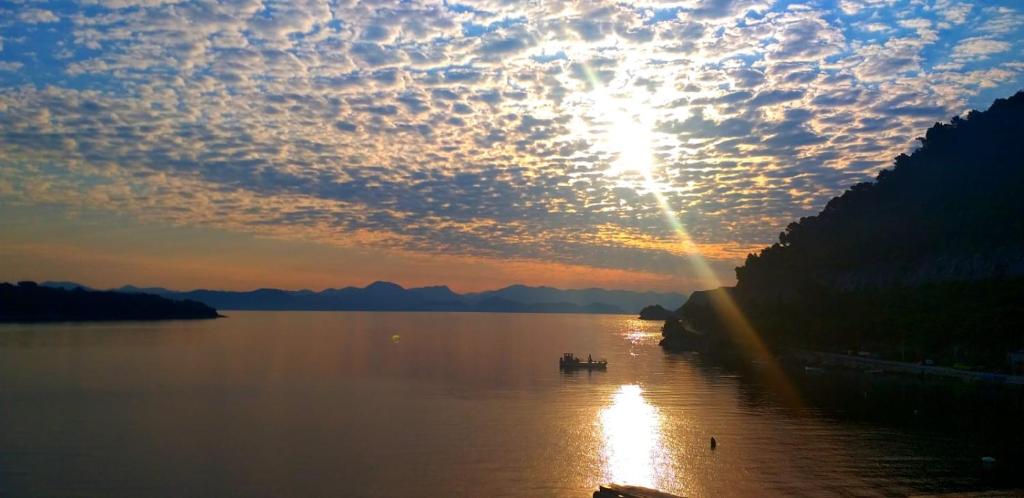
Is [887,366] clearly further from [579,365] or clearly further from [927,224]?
[927,224]

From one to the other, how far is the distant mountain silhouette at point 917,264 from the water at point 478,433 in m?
16.5

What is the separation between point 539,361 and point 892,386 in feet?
197

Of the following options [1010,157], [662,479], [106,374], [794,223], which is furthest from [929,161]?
[106,374]

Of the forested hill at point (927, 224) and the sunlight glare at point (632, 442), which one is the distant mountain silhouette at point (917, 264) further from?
the sunlight glare at point (632, 442)

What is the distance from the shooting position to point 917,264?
148125 mm

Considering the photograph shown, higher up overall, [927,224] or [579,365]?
[927,224]

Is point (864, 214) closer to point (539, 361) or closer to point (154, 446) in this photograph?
point (539, 361)

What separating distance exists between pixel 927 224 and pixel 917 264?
1152cm

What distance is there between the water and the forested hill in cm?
5893

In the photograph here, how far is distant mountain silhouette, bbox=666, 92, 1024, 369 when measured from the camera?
337 ft

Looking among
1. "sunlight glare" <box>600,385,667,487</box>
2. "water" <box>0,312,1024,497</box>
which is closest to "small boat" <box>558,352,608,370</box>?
"water" <box>0,312,1024,497</box>

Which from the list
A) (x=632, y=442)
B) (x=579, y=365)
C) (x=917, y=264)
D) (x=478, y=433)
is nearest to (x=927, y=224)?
(x=917, y=264)

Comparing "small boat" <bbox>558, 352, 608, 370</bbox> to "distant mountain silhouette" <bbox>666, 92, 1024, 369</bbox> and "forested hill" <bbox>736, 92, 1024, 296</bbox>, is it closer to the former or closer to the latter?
"distant mountain silhouette" <bbox>666, 92, 1024, 369</bbox>

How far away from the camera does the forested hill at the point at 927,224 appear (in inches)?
5413
